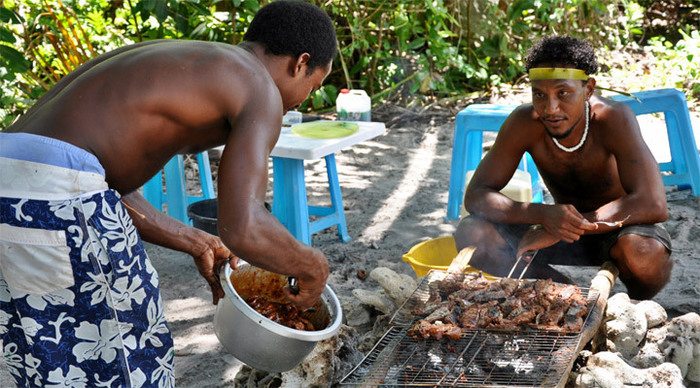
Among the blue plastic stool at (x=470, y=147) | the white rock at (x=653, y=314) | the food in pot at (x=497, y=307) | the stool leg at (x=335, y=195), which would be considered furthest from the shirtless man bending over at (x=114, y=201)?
the blue plastic stool at (x=470, y=147)

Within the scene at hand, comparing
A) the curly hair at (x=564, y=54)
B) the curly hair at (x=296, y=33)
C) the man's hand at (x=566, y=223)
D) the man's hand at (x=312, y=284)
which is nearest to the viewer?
the man's hand at (x=312, y=284)

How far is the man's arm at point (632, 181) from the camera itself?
167 inches

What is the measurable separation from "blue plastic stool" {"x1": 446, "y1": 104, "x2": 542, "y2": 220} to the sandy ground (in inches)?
8.6

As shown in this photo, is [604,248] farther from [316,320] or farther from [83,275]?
[83,275]

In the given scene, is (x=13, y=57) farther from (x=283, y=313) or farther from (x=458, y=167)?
(x=283, y=313)

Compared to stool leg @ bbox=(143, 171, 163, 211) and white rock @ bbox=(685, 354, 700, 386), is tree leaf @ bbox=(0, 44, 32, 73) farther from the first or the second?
white rock @ bbox=(685, 354, 700, 386)

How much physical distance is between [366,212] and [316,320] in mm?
3549

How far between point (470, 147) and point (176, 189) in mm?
2012

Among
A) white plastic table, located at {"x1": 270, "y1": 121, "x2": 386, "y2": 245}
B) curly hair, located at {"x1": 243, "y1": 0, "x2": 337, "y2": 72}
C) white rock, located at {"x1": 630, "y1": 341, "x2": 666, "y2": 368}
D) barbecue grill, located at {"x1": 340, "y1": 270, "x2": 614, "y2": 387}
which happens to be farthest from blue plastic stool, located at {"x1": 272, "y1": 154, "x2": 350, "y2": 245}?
curly hair, located at {"x1": 243, "y1": 0, "x2": 337, "y2": 72}

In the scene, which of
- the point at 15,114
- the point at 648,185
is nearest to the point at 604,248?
the point at 648,185

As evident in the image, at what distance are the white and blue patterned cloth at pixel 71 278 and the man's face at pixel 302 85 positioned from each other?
645 mm

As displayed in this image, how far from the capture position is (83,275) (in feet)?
8.32

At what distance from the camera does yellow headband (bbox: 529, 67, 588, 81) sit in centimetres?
427

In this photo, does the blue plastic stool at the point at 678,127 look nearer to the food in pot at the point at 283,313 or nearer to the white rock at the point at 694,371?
the white rock at the point at 694,371
